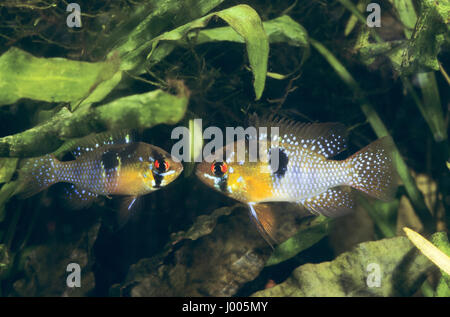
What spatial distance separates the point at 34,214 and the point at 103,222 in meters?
0.68

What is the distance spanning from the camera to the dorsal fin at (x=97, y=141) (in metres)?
2.35

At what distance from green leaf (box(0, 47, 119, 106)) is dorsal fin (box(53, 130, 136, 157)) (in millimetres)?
383

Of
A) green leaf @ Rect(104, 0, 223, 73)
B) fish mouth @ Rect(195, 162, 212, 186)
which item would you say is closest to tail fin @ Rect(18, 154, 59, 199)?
green leaf @ Rect(104, 0, 223, 73)

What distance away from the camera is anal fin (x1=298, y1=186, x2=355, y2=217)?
232 cm

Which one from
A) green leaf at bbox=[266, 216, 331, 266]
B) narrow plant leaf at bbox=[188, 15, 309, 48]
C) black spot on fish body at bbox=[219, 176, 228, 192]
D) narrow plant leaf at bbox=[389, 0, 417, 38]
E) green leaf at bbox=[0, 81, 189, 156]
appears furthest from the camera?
narrow plant leaf at bbox=[389, 0, 417, 38]

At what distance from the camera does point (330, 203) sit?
7.65 feet

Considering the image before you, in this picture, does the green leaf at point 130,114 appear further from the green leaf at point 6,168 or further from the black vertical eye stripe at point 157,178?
the green leaf at point 6,168

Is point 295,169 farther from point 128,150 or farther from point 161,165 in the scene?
point 128,150

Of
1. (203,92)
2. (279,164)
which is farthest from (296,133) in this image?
(203,92)

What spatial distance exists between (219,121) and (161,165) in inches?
34.2

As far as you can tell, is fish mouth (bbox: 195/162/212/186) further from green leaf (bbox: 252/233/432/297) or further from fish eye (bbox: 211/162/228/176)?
green leaf (bbox: 252/233/432/297)

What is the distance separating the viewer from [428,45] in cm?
219

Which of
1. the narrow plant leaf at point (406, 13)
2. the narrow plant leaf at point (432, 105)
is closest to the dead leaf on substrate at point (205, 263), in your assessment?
the narrow plant leaf at point (432, 105)

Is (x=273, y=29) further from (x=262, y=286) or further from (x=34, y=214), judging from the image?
(x=34, y=214)
